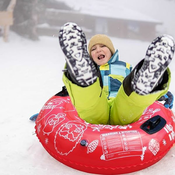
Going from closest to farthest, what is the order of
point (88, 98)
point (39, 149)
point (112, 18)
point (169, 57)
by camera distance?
point (169, 57)
point (88, 98)
point (39, 149)
point (112, 18)

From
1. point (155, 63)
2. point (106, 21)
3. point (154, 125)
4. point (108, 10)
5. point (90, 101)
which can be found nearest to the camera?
point (155, 63)

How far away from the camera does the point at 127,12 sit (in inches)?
261

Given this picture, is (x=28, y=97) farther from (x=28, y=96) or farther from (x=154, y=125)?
(x=154, y=125)

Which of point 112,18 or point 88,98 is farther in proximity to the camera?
point 112,18

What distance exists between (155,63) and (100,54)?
29.8 inches

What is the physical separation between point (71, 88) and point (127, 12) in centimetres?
603

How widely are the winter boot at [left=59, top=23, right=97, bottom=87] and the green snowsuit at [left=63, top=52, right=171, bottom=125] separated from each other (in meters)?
0.04

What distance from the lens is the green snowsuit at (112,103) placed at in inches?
39.5

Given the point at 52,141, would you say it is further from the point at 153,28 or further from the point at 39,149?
the point at 153,28

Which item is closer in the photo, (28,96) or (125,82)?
(125,82)

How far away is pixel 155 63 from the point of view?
3.04 feet

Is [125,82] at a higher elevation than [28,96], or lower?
higher

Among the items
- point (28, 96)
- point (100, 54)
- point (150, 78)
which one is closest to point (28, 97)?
point (28, 96)

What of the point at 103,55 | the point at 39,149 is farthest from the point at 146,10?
the point at 39,149
